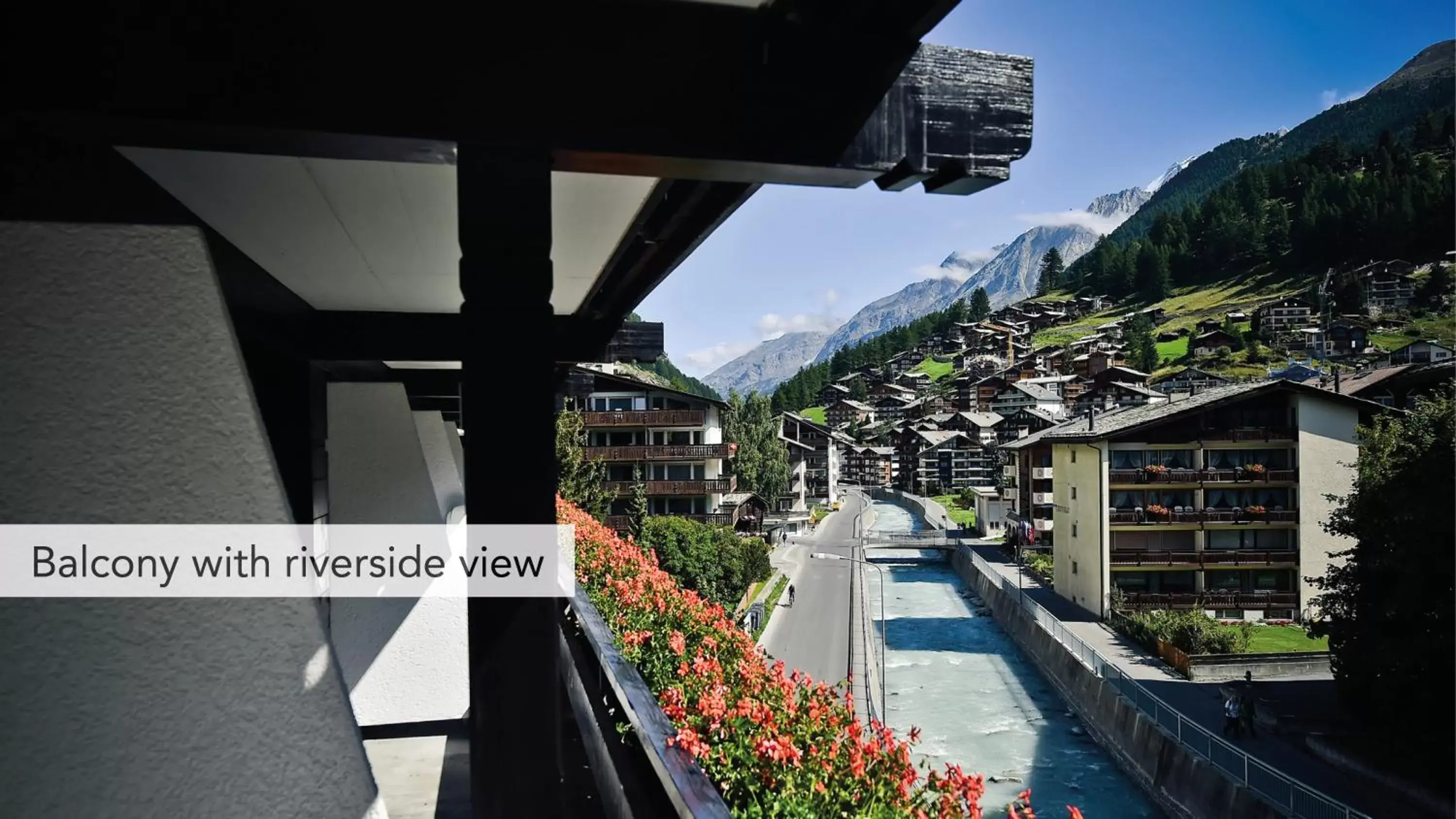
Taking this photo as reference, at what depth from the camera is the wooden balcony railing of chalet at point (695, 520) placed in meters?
31.2

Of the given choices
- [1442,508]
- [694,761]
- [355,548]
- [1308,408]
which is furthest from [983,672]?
[694,761]

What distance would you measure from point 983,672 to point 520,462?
94.5 feet

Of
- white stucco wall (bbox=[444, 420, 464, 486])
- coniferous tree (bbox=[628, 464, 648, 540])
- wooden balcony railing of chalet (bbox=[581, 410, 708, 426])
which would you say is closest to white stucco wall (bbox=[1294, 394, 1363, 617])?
coniferous tree (bbox=[628, 464, 648, 540])

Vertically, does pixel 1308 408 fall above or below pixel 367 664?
above

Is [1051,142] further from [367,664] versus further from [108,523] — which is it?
[367,664]

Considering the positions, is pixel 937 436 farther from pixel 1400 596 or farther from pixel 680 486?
pixel 1400 596

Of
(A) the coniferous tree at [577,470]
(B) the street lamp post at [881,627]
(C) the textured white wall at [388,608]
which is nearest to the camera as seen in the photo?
(C) the textured white wall at [388,608]

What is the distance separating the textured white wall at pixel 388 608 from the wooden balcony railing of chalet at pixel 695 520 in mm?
23558

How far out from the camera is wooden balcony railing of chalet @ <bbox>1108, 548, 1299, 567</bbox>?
95.8ft

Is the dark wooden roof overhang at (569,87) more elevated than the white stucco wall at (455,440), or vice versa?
the dark wooden roof overhang at (569,87)

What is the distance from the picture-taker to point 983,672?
28.4m

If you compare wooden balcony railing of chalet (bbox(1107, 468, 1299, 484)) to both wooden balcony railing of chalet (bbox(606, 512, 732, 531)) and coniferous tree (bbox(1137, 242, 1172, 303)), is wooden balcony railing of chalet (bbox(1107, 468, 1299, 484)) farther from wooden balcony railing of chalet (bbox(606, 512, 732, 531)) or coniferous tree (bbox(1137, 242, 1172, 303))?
coniferous tree (bbox(1137, 242, 1172, 303))

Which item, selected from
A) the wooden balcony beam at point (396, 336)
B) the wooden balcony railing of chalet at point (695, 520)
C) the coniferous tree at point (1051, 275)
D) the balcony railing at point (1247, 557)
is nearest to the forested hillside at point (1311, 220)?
the coniferous tree at point (1051, 275)

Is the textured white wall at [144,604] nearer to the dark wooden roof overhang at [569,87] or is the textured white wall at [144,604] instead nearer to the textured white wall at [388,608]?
the dark wooden roof overhang at [569,87]
